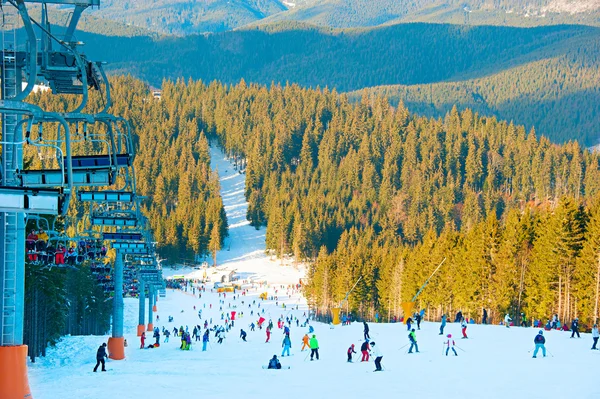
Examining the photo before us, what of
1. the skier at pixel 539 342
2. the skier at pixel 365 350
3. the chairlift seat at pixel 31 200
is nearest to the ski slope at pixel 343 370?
the skier at pixel 539 342

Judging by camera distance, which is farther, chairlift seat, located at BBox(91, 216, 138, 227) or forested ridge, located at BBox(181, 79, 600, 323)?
forested ridge, located at BBox(181, 79, 600, 323)

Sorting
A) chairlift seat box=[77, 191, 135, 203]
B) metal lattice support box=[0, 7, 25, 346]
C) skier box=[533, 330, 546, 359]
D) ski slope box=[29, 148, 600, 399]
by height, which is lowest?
ski slope box=[29, 148, 600, 399]

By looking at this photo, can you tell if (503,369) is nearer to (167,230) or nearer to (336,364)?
(336,364)

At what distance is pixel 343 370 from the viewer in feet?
113

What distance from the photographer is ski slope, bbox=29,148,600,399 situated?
28.2 meters

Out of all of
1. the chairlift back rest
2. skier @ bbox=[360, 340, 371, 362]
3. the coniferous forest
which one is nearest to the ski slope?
skier @ bbox=[360, 340, 371, 362]

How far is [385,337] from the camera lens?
154 ft

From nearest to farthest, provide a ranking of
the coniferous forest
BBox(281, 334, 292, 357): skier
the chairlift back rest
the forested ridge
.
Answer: the chairlift back rest
BBox(281, 334, 292, 357): skier
the forested ridge
the coniferous forest

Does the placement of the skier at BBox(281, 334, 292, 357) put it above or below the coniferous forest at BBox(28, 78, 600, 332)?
below

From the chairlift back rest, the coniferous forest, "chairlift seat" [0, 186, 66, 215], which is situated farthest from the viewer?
the coniferous forest

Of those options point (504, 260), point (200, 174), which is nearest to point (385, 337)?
point (504, 260)

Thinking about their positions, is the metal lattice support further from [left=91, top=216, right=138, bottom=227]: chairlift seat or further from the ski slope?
[left=91, top=216, right=138, bottom=227]: chairlift seat

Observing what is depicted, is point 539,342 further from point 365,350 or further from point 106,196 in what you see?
point 106,196

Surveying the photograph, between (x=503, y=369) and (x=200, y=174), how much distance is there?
168 metres
